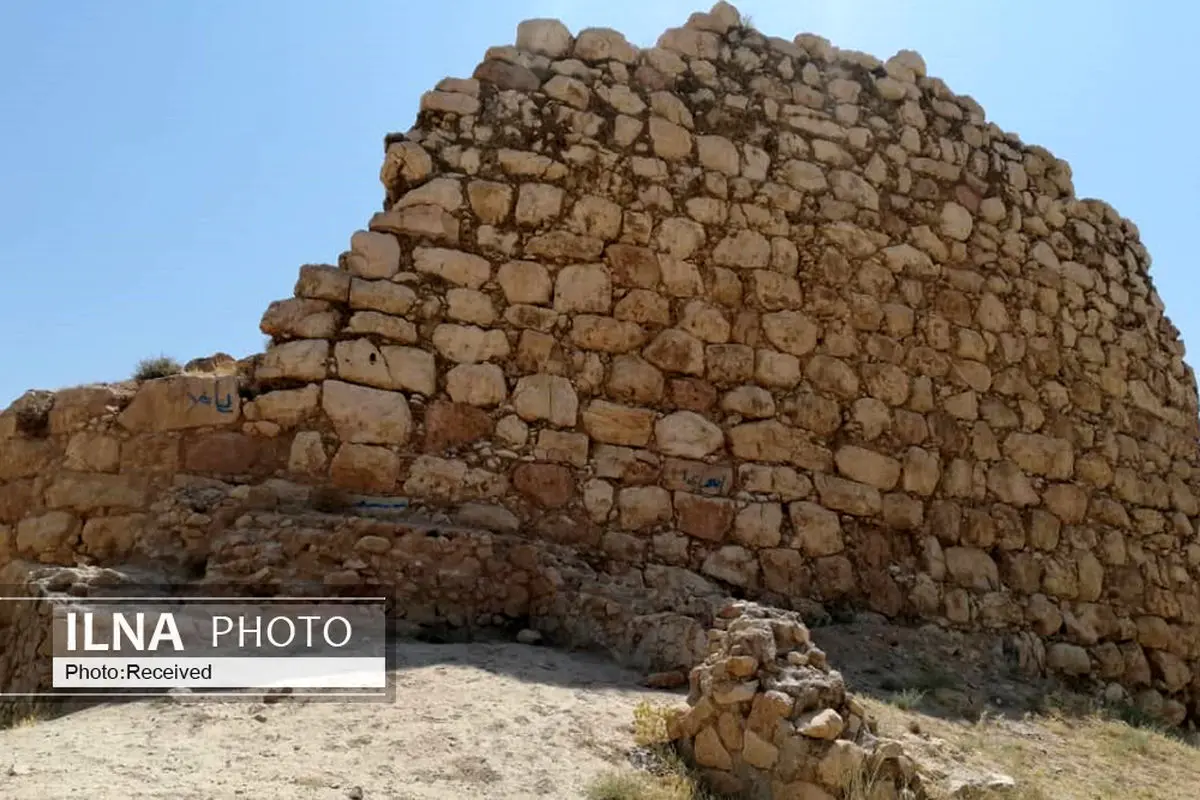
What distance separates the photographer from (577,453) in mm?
6320

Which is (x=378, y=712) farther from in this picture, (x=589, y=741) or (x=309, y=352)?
(x=309, y=352)

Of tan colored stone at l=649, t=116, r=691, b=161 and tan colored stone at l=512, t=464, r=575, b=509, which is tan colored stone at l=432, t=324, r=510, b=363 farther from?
tan colored stone at l=649, t=116, r=691, b=161

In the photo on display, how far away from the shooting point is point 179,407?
19.2 feet

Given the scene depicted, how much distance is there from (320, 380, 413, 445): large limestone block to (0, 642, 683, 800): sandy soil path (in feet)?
5.41

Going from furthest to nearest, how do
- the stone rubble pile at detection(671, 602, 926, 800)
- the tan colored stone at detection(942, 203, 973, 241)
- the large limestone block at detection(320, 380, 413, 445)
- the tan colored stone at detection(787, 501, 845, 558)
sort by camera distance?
the tan colored stone at detection(942, 203, 973, 241) → the tan colored stone at detection(787, 501, 845, 558) → the large limestone block at detection(320, 380, 413, 445) → the stone rubble pile at detection(671, 602, 926, 800)

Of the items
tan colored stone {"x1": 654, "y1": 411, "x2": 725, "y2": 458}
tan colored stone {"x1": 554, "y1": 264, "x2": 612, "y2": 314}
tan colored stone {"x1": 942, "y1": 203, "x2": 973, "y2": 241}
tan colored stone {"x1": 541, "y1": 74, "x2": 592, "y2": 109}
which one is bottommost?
tan colored stone {"x1": 654, "y1": 411, "x2": 725, "y2": 458}

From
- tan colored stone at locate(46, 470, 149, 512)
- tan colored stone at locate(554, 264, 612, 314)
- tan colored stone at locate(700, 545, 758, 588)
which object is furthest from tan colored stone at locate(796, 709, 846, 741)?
tan colored stone at locate(46, 470, 149, 512)

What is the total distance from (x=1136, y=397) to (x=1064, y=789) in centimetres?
472

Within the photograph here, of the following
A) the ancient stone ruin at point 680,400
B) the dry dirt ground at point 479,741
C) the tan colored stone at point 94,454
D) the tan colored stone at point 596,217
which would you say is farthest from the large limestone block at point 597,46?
the dry dirt ground at point 479,741

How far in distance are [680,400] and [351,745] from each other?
11.0 feet

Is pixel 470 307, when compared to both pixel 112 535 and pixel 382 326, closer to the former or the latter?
pixel 382 326

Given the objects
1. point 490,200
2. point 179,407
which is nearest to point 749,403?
point 490,200

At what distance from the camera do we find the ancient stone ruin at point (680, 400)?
18.9 feet

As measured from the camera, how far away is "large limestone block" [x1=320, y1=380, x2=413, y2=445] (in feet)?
19.6
